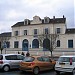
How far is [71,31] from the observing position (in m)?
67.1

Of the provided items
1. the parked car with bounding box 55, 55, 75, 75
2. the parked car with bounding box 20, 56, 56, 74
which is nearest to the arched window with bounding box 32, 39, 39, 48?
the parked car with bounding box 20, 56, 56, 74

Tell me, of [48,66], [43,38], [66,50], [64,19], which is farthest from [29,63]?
[64,19]

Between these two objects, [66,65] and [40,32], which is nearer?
[66,65]

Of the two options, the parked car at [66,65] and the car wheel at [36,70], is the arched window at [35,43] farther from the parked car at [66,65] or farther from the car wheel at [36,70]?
the parked car at [66,65]

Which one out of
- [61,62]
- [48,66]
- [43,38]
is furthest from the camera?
[43,38]

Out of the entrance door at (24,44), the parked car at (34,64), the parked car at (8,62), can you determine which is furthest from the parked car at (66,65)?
the entrance door at (24,44)

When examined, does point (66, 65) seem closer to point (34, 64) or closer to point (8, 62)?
point (34, 64)

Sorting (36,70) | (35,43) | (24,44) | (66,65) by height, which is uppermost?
(35,43)

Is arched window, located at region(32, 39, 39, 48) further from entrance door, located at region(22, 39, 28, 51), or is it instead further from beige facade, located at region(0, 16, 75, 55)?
entrance door, located at region(22, 39, 28, 51)

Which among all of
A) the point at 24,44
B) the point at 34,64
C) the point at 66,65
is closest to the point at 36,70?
the point at 34,64

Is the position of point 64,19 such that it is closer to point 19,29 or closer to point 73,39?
point 73,39

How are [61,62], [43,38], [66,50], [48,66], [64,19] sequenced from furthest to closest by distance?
[64,19] < [66,50] < [43,38] < [48,66] < [61,62]

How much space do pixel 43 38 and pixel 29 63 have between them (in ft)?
145

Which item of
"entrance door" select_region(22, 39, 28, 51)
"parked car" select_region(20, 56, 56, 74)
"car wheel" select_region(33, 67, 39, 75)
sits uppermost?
"entrance door" select_region(22, 39, 28, 51)
